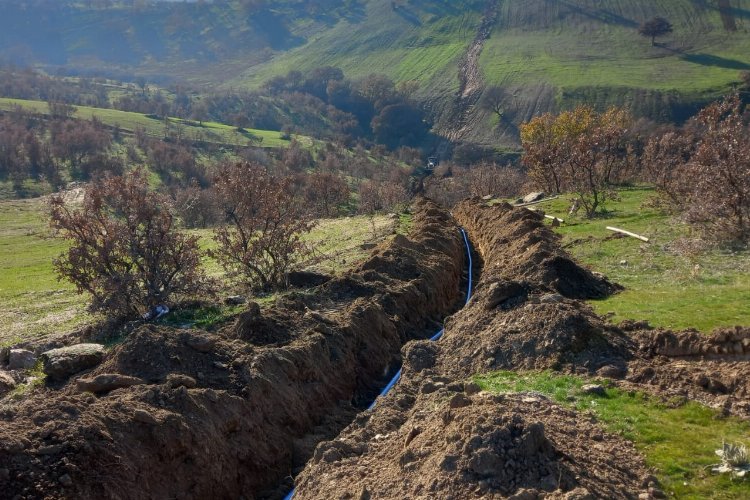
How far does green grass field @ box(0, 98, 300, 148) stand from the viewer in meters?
116

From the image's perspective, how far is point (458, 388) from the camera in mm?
11250

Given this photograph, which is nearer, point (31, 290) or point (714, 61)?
point (31, 290)

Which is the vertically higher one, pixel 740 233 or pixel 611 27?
pixel 611 27

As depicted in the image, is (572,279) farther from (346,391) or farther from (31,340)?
(31,340)

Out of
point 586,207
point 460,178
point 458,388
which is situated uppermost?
point 458,388

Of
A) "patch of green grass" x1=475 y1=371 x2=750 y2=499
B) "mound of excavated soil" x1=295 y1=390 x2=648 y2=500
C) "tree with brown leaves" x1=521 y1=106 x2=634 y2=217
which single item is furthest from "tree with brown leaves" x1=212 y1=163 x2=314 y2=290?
"tree with brown leaves" x1=521 y1=106 x2=634 y2=217

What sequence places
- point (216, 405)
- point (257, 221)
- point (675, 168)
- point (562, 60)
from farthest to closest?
point (562, 60) < point (675, 168) < point (257, 221) < point (216, 405)

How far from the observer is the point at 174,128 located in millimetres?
120250

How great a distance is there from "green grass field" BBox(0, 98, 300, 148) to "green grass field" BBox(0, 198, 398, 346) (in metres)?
64.2

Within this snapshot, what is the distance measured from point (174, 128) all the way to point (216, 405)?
118m

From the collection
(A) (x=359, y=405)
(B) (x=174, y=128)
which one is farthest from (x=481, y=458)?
(B) (x=174, y=128)

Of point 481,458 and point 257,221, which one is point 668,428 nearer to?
point 481,458

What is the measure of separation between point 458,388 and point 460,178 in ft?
202

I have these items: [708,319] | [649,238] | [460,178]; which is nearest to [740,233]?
[649,238]
